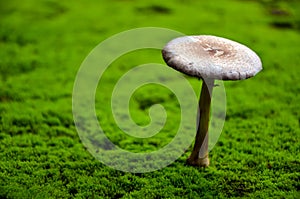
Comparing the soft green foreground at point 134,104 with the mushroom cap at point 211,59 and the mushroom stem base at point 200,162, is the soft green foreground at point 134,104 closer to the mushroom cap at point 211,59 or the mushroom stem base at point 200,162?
the mushroom stem base at point 200,162

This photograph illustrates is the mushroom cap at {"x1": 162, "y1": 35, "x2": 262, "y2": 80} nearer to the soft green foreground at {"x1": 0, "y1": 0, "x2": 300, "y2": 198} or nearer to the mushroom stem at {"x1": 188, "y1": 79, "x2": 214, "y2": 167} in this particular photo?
the mushroom stem at {"x1": 188, "y1": 79, "x2": 214, "y2": 167}

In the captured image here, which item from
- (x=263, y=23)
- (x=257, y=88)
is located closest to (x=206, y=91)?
(x=257, y=88)

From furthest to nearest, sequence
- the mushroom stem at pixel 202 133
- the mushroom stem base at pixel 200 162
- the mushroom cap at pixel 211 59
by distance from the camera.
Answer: the mushroom stem base at pixel 200 162, the mushroom stem at pixel 202 133, the mushroom cap at pixel 211 59

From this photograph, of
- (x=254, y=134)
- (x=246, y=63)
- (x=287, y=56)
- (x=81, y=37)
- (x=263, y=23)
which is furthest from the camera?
(x=263, y=23)

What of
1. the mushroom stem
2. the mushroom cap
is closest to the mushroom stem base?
the mushroom stem

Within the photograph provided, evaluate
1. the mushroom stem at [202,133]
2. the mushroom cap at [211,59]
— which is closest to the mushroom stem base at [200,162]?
the mushroom stem at [202,133]

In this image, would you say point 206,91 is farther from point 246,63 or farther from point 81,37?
point 81,37

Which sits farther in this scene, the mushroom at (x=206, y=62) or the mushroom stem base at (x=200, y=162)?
the mushroom stem base at (x=200, y=162)
